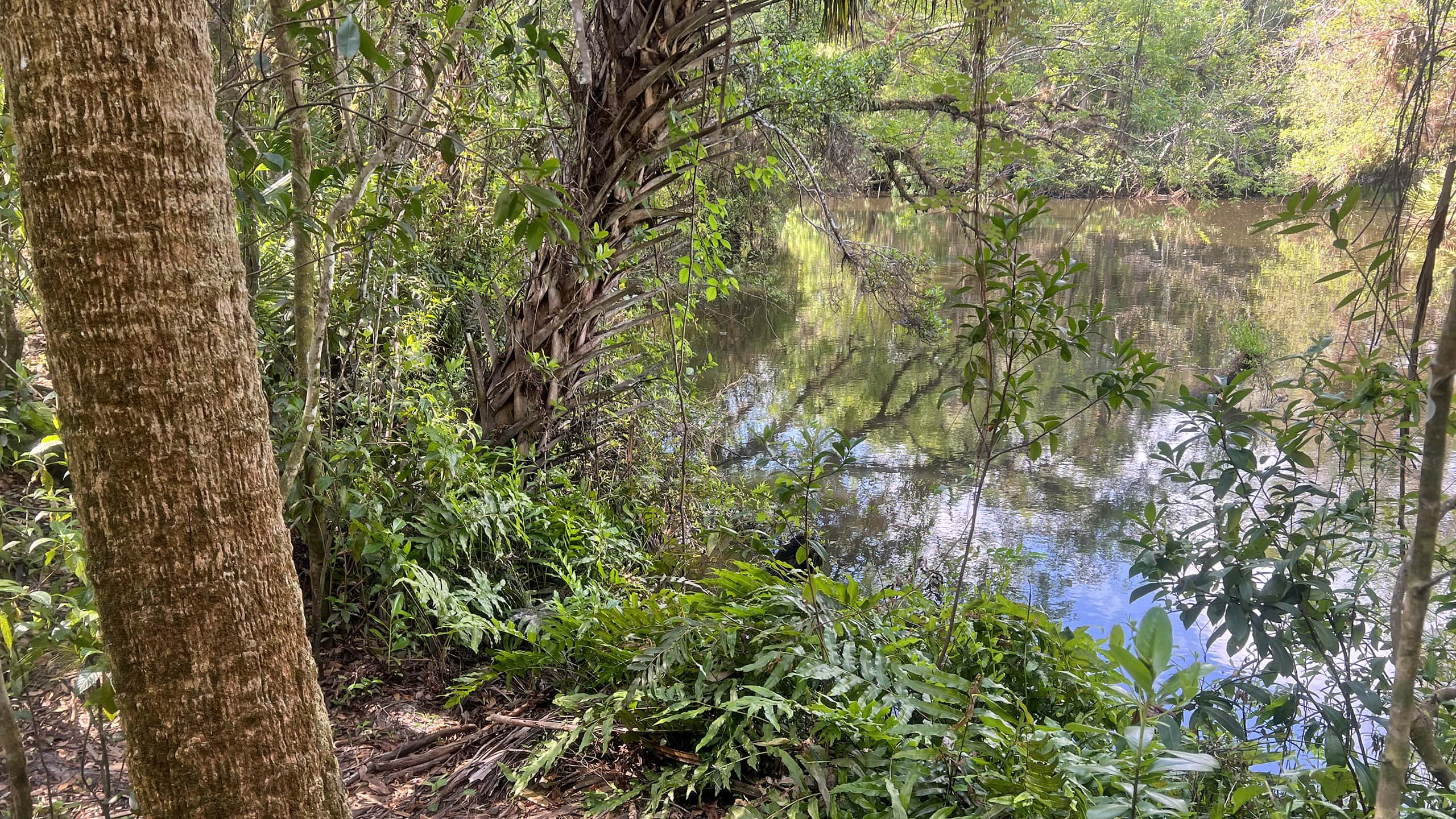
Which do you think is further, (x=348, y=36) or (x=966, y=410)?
(x=966, y=410)

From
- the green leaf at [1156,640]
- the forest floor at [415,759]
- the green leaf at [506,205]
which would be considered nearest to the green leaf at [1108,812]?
the green leaf at [1156,640]

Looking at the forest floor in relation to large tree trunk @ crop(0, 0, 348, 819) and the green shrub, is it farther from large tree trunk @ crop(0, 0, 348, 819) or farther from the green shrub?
large tree trunk @ crop(0, 0, 348, 819)

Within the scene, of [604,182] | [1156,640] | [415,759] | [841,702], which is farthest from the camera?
[604,182]

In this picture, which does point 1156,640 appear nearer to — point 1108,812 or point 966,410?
point 1108,812

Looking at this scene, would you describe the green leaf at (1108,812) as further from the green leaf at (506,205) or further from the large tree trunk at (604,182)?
the large tree trunk at (604,182)

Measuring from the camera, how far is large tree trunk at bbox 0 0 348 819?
951 millimetres

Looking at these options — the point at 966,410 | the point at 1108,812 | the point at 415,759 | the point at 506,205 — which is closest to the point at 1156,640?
the point at 1108,812

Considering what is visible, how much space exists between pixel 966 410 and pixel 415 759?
609 centimetres

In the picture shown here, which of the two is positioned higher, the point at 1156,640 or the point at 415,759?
the point at 1156,640

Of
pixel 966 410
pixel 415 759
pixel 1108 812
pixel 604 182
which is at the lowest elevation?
pixel 415 759

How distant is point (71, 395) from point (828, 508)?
15.3 feet

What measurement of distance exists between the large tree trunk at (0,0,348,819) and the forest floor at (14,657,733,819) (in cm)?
92

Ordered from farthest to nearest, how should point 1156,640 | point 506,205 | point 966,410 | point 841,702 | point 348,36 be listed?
point 966,410 → point 841,702 → point 348,36 → point 506,205 → point 1156,640

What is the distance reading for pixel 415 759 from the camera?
84.7 inches
